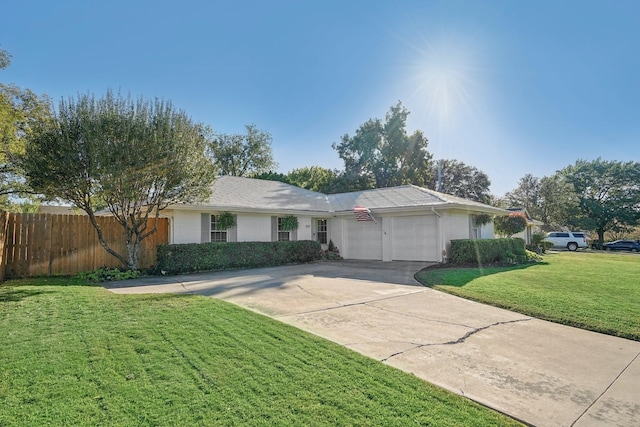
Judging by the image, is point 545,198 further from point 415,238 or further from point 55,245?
point 55,245

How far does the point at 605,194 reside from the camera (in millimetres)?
38156

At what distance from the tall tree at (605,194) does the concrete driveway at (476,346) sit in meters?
39.7

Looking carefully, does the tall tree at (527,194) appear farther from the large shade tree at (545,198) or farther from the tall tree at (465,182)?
the tall tree at (465,182)

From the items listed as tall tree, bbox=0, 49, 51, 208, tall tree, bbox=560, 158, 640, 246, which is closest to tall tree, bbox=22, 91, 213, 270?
tall tree, bbox=0, 49, 51, 208

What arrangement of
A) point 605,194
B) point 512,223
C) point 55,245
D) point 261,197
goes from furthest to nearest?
point 605,194, point 512,223, point 261,197, point 55,245

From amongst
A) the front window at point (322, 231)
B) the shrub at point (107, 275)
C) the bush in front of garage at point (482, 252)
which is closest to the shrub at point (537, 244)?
the bush in front of garage at point (482, 252)

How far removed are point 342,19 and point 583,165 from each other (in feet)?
139

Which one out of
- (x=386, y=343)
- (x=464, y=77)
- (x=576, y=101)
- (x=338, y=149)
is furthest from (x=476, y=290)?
(x=338, y=149)

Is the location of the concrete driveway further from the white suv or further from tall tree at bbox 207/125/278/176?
the white suv

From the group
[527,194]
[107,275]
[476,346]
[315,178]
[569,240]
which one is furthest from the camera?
[527,194]

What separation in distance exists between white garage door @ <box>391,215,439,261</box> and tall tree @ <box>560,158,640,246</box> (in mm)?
32940

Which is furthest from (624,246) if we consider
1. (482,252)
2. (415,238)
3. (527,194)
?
(415,238)

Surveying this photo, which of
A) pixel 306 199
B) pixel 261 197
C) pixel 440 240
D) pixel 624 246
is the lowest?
pixel 624 246

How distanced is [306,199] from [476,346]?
48.5 feet
